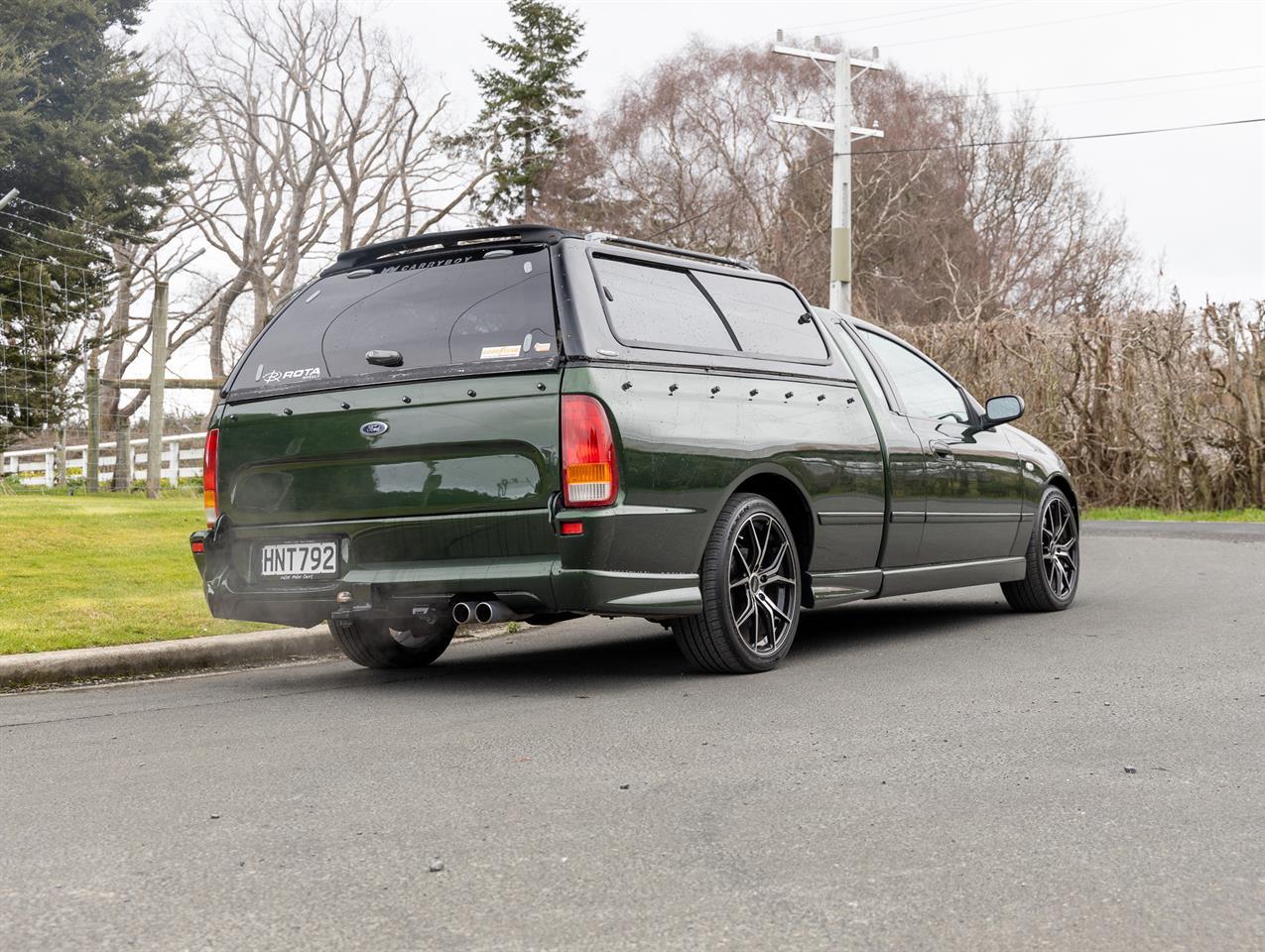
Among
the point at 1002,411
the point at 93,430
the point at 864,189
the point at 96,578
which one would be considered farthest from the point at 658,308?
the point at 864,189

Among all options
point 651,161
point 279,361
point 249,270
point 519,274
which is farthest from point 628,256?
point 651,161

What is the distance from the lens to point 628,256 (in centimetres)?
650

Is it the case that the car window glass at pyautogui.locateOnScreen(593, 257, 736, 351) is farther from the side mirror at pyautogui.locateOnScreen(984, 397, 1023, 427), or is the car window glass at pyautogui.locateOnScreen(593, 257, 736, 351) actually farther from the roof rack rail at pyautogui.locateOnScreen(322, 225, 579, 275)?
the side mirror at pyautogui.locateOnScreen(984, 397, 1023, 427)

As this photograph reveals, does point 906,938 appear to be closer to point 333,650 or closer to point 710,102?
point 333,650

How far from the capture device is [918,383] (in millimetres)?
8250

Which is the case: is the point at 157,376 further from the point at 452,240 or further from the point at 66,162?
the point at 452,240

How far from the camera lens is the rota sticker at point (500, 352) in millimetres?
5918

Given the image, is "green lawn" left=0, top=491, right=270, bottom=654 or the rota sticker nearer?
the rota sticker

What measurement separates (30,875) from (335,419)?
296 centimetres

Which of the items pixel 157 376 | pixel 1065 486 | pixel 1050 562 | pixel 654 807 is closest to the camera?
pixel 654 807

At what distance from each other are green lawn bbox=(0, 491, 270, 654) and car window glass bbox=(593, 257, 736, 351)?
124 inches

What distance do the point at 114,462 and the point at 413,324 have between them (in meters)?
18.4

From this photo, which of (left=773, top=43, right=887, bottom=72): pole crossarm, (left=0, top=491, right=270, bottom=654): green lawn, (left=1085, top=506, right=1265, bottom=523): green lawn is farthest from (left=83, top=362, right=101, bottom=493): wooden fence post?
(left=773, top=43, right=887, bottom=72): pole crossarm

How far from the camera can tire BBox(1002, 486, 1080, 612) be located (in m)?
8.87
